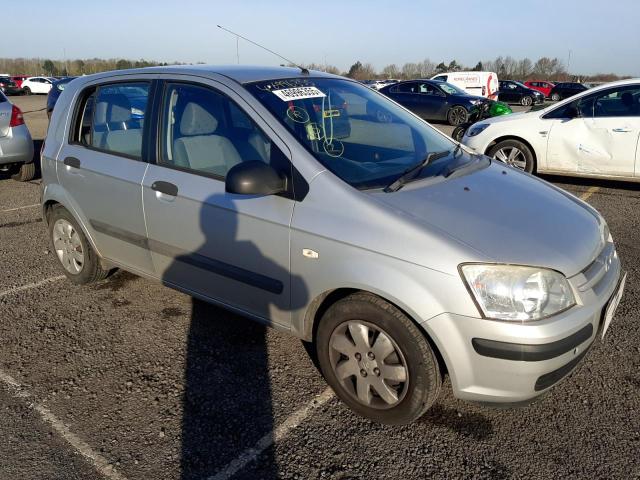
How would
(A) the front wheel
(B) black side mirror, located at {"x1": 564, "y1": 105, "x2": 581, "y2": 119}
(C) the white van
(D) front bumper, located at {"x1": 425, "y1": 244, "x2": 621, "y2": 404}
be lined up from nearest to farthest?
(D) front bumper, located at {"x1": 425, "y1": 244, "x2": 621, "y2": 404}, (B) black side mirror, located at {"x1": 564, "y1": 105, "x2": 581, "y2": 119}, (C) the white van, (A) the front wheel

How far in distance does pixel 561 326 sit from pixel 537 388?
0.31 m

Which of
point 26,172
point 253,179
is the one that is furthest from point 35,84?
point 253,179

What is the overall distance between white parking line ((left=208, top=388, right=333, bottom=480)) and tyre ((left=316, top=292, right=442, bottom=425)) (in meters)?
0.14

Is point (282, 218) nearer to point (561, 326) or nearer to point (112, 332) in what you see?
point (561, 326)

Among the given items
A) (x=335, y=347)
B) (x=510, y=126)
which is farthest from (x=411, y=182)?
(x=510, y=126)

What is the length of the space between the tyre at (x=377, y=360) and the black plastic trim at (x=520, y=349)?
0.26 m

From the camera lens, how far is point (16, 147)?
25.4ft

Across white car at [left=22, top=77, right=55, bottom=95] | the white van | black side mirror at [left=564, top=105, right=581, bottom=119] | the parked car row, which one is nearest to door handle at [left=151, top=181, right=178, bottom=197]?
black side mirror at [left=564, top=105, right=581, bottom=119]

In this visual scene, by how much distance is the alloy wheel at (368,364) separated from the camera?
2.51 m

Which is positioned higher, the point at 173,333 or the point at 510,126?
the point at 510,126

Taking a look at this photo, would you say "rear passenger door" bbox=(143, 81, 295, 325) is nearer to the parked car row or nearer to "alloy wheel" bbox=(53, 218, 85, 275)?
"alloy wheel" bbox=(53, 218, 85, 275)

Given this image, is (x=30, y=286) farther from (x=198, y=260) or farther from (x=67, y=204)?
(x=198, y=260)

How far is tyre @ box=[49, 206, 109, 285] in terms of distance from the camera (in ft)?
13.5

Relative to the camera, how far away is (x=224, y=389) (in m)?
2.95
